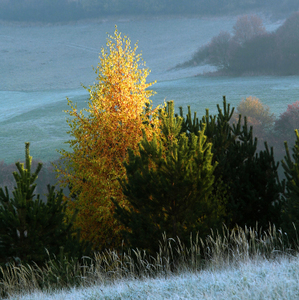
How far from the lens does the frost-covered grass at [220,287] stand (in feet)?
18.6

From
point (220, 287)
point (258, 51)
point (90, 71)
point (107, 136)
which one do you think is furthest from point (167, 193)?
point (90, 71)

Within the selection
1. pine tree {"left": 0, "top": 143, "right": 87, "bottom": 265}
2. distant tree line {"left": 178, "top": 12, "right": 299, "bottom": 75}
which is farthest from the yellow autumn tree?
distant tree line {"left": 178, "top": 12, "right": 299, "bottom": 75}

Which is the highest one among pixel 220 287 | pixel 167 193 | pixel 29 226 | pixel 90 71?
pixel 90 71

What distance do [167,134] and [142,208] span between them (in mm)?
2428

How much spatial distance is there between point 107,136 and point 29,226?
6.08 meters

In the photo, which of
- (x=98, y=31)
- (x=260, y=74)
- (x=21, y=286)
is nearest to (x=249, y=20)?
(x=260, y=74)

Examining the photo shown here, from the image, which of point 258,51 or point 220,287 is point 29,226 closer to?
point 220,287

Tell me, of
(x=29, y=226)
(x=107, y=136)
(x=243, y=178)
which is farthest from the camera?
(x=107, y=136)

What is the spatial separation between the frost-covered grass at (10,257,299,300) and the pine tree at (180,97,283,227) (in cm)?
606

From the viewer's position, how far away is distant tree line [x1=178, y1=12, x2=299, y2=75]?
91.3 m

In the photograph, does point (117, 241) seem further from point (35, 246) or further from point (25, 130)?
point (25, 130)

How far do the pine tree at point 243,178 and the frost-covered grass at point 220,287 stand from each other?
239 inches

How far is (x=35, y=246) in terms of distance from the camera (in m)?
9.22

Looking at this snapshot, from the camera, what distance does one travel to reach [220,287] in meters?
6.16
